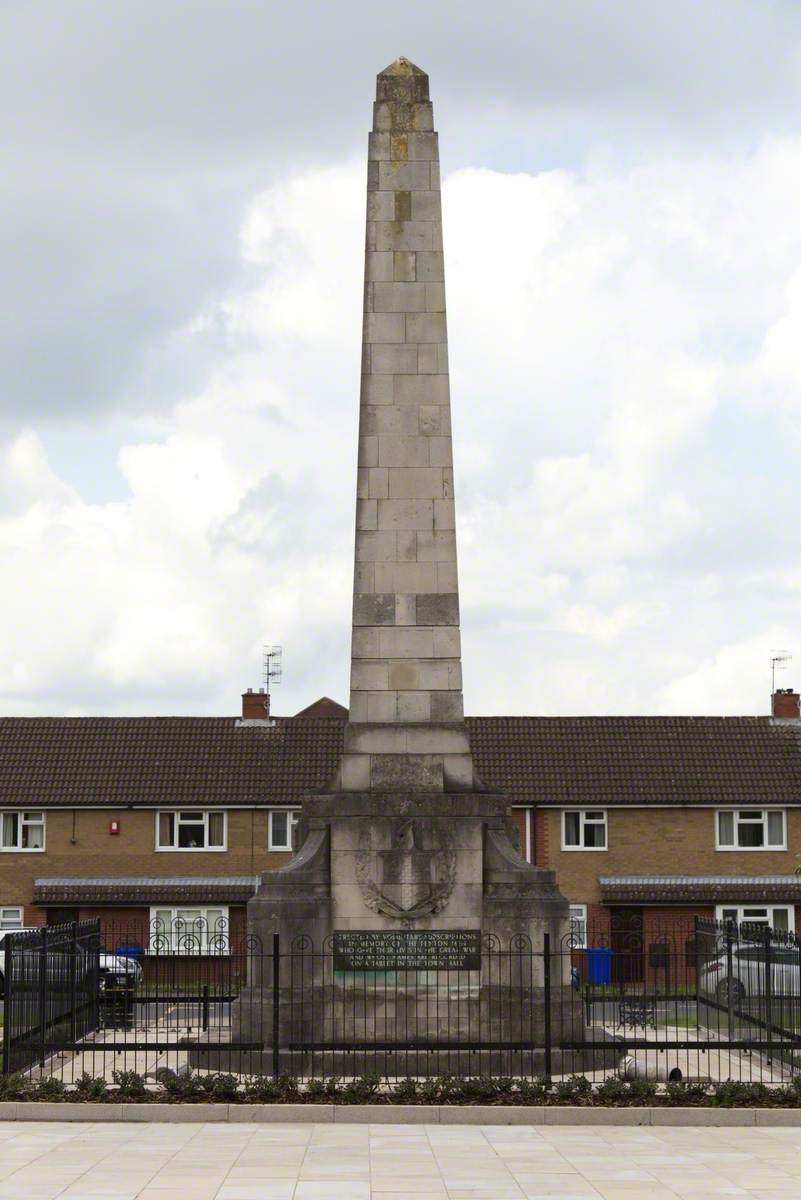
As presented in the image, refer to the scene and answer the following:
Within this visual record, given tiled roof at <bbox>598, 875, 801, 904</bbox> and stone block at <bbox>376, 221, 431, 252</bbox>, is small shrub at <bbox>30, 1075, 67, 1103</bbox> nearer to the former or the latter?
stone block at <bbox>376, 221, 431, 252</bbox>

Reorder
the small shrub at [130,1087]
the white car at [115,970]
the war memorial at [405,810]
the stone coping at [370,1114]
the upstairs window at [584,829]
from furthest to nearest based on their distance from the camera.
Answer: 1. the upstairs window at [584,829]
2. the white car at [115,970]
3. the war memorial at [405,810]
4. the small shrub at [130,1087]
5. the stone coping at [370,1114]

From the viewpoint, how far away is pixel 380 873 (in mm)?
21031

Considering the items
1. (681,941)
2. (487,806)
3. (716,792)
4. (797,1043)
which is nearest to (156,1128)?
(487,806)

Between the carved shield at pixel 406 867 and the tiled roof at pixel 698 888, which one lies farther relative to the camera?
the tiled roof at pixel 698 888

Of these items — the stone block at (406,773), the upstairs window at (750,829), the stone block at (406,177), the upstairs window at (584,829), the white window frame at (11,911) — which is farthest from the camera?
the upstairs window at (750,829)

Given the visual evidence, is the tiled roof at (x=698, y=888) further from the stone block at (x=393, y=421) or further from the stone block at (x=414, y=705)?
the stone block at (x=393, y=421)

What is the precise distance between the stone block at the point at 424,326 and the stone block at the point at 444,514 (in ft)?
6.67

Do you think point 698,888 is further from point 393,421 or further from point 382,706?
point 393,421

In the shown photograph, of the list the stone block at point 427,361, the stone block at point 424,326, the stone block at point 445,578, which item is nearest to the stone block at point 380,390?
the stone block at point 427,361

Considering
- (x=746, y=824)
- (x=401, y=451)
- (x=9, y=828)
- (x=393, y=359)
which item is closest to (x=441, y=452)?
(x=401, y=451)

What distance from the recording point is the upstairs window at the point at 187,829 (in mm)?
46312

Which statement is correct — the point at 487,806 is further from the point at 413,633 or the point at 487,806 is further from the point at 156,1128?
the point at 156,1128

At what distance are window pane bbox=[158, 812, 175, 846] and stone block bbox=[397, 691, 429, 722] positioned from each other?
84.8 ft

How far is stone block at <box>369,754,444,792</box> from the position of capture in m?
21.4
